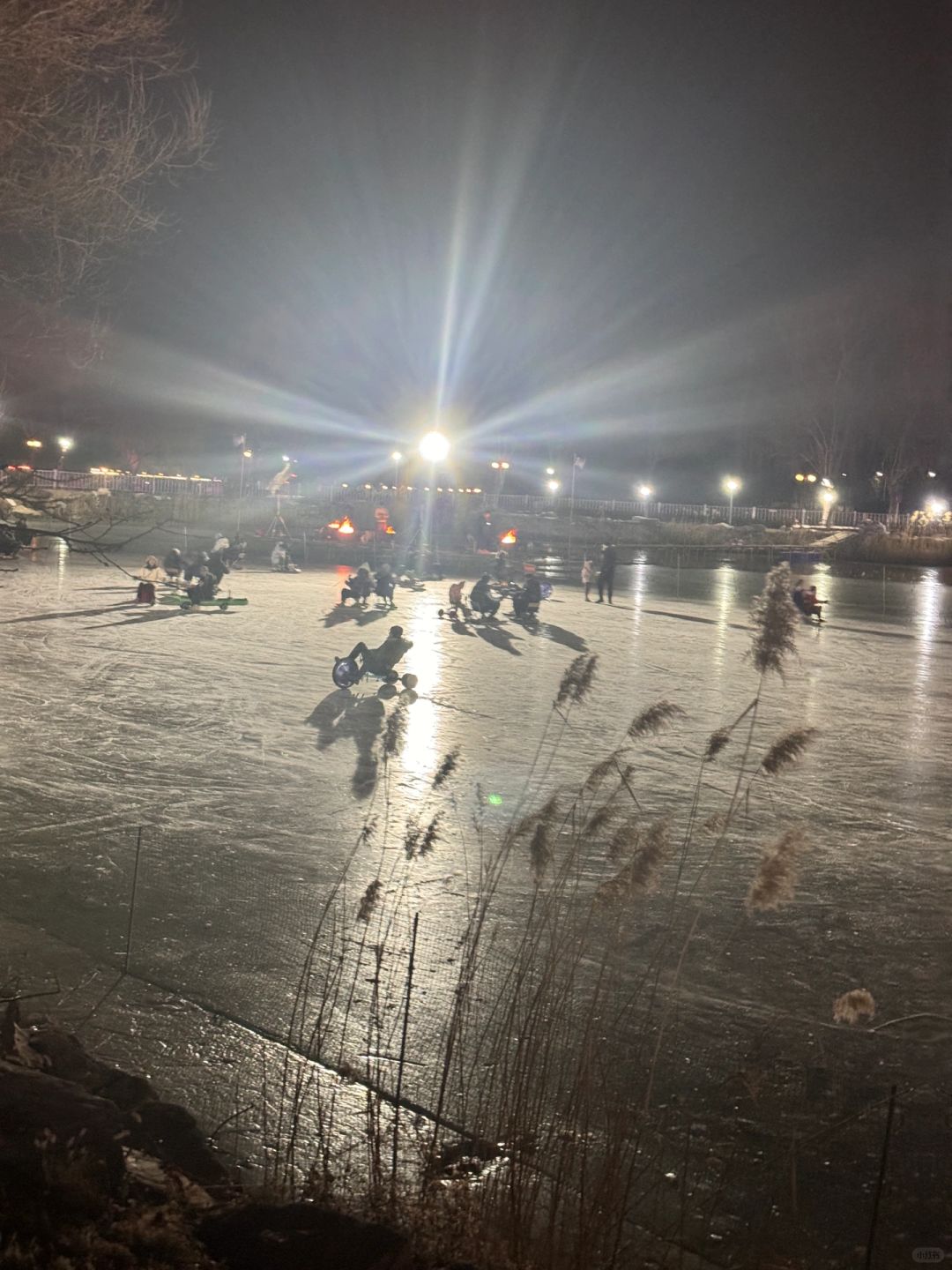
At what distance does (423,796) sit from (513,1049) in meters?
4.40

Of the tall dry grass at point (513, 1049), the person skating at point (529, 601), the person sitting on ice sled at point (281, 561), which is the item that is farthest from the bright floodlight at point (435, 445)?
the tall dry grass at point (513, 1049)

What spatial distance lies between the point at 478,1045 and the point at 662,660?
14.2 meters

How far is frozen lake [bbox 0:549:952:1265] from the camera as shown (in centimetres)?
631

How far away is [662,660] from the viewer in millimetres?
19234

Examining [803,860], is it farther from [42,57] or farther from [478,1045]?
[42,57]

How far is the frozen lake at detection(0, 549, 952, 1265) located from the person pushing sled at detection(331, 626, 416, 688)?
377 millimetres

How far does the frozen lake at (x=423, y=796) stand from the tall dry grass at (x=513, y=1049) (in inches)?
7.3

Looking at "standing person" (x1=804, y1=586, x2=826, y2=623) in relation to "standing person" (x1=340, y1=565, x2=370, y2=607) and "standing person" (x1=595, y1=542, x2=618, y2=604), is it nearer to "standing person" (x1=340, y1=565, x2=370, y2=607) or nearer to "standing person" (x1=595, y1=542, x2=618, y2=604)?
"standing person" (x1=595, y1=542, x2=618, y2=604)

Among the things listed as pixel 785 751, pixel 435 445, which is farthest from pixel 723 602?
pixel 785 751

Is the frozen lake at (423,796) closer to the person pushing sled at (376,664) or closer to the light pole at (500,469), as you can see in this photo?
the person pushing sled at (376,664)

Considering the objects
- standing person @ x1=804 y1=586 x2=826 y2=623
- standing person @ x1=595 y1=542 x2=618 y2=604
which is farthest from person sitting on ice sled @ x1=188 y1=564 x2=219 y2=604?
standing person @ x1=804 y1=586 x2=826 y2=623

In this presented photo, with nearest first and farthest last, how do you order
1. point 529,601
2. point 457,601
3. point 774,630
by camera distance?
point 774,630
point 529,601
point 457,601

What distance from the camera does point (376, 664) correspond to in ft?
49.4

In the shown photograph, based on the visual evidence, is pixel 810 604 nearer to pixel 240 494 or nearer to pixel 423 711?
pixel 423 711
